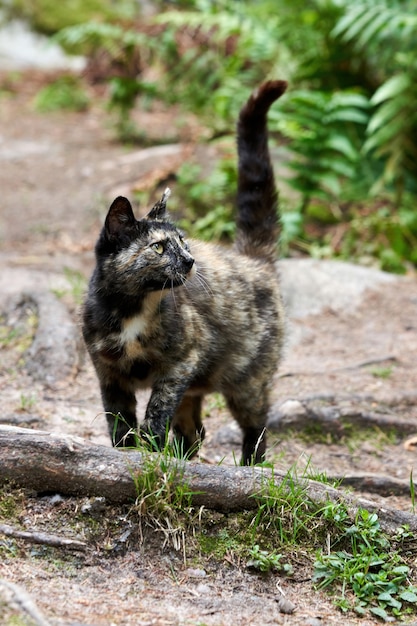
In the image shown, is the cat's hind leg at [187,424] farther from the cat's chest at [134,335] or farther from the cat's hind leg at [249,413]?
the cat's chest at [134,335]

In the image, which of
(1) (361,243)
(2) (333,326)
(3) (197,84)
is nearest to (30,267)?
(2) (333,326)

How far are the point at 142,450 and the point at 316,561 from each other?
88 cm

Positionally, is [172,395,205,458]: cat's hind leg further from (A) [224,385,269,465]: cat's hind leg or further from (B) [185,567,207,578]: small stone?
(B) [185,567,207,578]: small stone

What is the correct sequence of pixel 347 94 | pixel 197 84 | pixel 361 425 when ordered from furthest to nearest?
pixel 197 84 < pixel 347 94 < pixel 361 425

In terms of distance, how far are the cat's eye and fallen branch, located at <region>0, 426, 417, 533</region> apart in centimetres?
102

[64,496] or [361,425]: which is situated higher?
[64,496]

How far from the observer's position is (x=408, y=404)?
220 inches

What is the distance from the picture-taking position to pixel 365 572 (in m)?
3.13

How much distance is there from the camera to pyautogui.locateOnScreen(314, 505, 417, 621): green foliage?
3.04 metres

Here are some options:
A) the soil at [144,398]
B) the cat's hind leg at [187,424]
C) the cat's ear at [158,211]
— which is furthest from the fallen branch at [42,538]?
the cat's ear at [158,211]

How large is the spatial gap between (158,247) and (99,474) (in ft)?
Result: 3.85

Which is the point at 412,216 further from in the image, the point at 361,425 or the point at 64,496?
the point at 64,496

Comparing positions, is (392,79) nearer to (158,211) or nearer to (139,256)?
(158,211)

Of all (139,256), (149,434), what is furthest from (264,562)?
(139,256)
